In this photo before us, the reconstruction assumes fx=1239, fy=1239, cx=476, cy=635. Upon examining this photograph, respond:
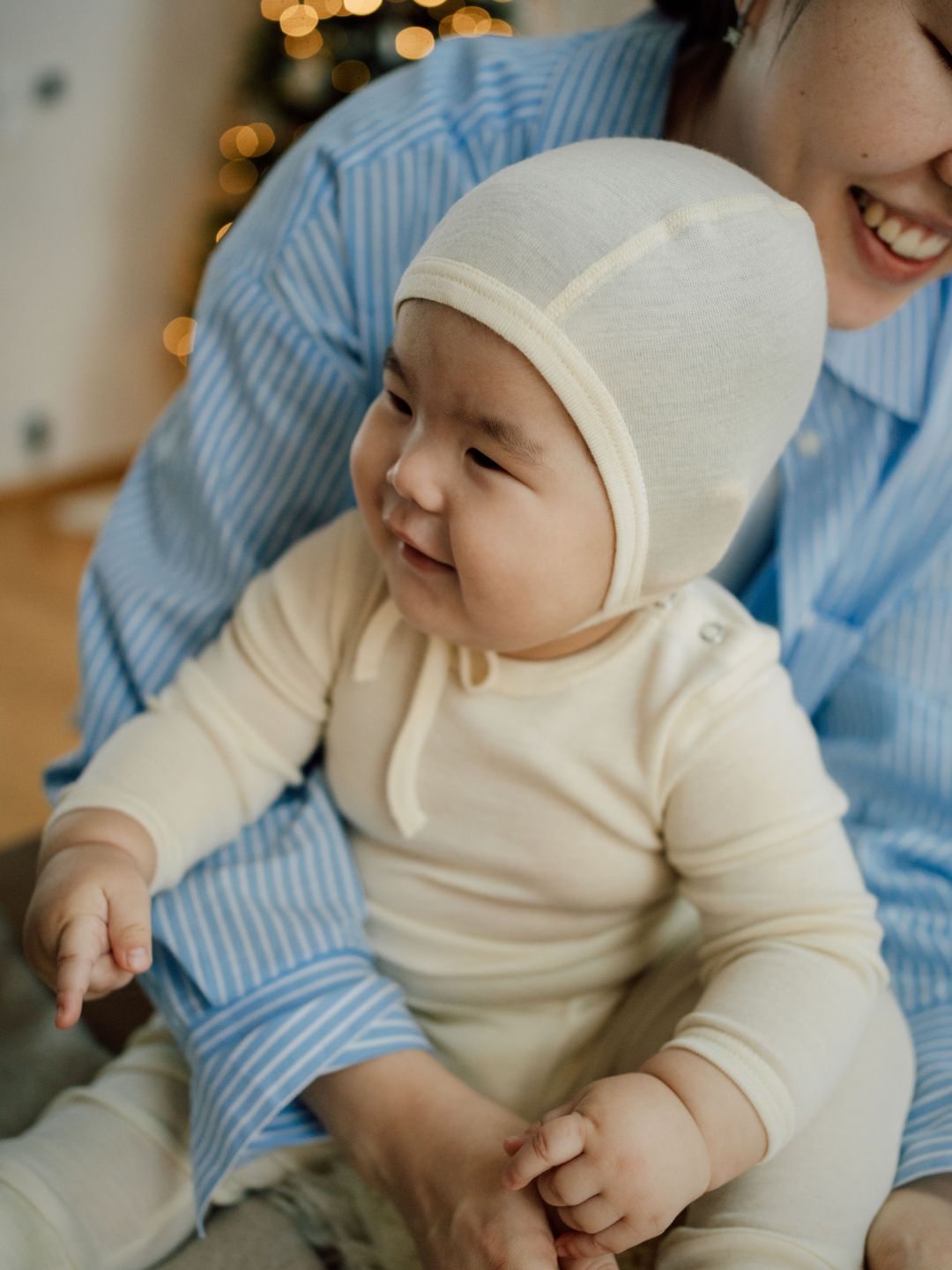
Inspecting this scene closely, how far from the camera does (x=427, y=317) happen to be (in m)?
0.80

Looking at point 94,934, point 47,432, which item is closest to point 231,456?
point 94,934

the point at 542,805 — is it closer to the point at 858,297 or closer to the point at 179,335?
the point at 858,297

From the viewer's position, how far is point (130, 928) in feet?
2.69

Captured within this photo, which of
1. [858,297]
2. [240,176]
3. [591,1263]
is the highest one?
[858,297]

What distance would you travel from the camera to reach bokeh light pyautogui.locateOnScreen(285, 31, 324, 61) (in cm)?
300

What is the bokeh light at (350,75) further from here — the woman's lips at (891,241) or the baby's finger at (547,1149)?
the baby's finger at (547,1149)

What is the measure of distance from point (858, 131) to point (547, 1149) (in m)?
0.69

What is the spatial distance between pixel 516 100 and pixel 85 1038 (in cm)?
94

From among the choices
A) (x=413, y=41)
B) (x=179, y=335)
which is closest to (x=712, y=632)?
(x=413, y=41)

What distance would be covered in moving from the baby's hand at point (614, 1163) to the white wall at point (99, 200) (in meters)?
2.93

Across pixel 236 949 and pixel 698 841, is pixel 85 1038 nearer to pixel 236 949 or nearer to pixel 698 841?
pixel 236 949

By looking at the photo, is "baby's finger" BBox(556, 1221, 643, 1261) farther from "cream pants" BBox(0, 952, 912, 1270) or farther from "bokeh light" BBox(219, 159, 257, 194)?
"bokeh light" BBox(219, 159, 257, 194)

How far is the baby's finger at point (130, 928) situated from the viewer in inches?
31.9

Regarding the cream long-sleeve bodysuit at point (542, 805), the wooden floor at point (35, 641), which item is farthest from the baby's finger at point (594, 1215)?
the wooden floor at point (35, 641)
